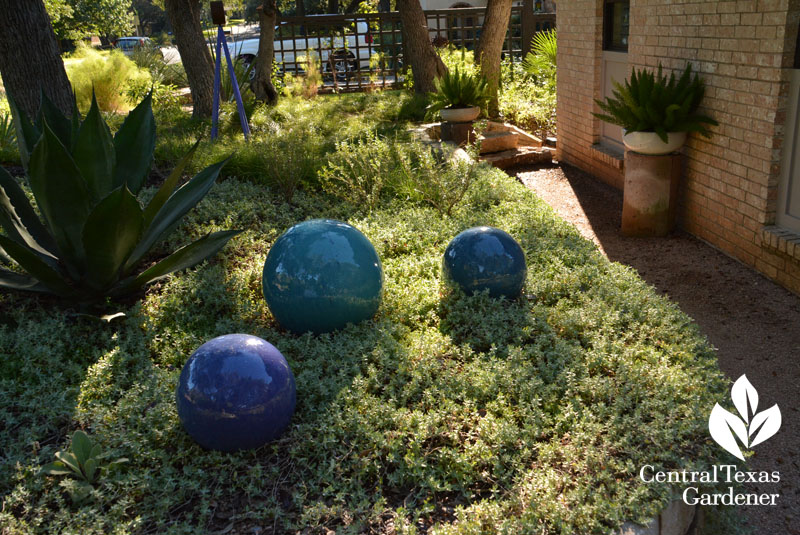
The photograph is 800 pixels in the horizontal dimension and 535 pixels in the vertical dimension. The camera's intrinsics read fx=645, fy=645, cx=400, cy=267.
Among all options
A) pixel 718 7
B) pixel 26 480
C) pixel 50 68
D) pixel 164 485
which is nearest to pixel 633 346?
pixel 164 485

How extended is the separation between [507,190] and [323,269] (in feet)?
10.9

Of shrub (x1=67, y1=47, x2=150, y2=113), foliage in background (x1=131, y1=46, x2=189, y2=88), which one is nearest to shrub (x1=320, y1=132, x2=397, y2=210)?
shrub (x1=67, y1=47, x2=150, y2=113)

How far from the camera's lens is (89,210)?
169 inches

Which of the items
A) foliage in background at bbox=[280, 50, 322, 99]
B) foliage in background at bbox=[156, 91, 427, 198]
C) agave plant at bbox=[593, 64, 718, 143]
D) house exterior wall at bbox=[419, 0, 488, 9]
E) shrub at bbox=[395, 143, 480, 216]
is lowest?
shrub at bbox=[395, 143, 480, 216]

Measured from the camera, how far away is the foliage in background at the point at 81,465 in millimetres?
2895

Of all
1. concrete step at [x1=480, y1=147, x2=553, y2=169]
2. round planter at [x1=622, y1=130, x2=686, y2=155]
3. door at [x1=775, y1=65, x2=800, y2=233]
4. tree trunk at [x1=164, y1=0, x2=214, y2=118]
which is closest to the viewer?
door at [x1=775, y1=65, x2=800, y2=233]

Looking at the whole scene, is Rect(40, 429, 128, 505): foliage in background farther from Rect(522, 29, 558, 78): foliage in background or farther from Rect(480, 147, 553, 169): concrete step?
Rect(522, 29, 558, 78): foliage in background

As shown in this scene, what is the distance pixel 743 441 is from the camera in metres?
3.27

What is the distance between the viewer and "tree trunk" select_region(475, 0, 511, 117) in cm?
1230

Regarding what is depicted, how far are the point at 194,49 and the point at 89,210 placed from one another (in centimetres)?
804

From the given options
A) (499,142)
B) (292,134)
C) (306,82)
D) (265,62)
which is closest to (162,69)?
(306,82)

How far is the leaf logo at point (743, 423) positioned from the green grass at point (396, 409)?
0.26 ft

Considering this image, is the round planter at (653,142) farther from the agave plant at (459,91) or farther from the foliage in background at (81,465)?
the foliage in background at (81,465)

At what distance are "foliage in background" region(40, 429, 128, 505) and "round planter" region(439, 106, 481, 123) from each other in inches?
327
